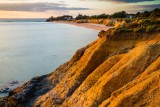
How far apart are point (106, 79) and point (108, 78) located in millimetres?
160

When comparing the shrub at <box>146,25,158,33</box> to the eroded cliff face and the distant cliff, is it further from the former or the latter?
the eroded cliff face

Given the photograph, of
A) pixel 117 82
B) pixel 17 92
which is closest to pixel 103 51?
pixel 117 82

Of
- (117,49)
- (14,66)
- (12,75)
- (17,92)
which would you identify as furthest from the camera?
(14,66)

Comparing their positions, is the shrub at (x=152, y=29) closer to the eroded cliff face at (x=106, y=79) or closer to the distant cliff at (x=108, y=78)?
the distant cliff at (x=108, y=78)

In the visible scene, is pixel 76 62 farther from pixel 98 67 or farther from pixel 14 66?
pixel 14 66

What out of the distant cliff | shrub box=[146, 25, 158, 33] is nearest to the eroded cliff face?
the distant cliff

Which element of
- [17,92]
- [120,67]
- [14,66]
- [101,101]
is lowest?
[14,66]

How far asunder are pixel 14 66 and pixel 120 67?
3852cm

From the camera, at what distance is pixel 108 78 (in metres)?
24.0

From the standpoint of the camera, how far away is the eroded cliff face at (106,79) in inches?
822

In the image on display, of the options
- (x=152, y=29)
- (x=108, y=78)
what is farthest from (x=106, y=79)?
(x=152, y=29)

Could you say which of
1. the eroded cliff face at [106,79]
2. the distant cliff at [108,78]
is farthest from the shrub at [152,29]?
the eroded cliff face at [106,79]

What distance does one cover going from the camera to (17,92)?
101 feet

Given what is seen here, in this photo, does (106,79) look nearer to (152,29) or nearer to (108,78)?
(108,78)
